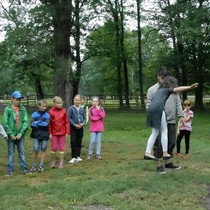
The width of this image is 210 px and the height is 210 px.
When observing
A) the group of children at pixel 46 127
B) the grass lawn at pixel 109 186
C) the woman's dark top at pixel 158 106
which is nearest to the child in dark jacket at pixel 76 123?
the group of children at pixel 46 127

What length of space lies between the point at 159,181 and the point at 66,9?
11706mm

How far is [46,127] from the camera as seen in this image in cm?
850

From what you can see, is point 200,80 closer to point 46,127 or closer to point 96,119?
point 96,119

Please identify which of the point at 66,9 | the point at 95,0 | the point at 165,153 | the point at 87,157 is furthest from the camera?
the point at 95,0

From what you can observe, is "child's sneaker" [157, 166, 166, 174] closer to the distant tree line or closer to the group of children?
the group of children

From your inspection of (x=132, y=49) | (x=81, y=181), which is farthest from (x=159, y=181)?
(x=132, y=49)

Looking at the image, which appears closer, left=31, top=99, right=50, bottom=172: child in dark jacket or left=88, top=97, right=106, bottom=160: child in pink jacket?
left=31, top=99, right=50, bottom=172: child in dark jacket

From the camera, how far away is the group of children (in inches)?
319

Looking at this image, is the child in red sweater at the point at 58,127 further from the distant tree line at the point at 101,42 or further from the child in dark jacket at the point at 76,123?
the distant tree line at the point at 101,42

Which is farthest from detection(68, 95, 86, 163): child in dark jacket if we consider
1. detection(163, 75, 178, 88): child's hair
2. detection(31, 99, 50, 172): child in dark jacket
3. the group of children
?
detection(163, 75, 178, 88): child's hair

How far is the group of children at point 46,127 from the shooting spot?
8094 millimetres

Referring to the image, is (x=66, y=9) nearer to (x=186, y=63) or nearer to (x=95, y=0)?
(x=95, y=0)

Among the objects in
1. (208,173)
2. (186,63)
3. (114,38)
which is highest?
(114,38)

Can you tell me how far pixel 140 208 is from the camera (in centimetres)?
541
